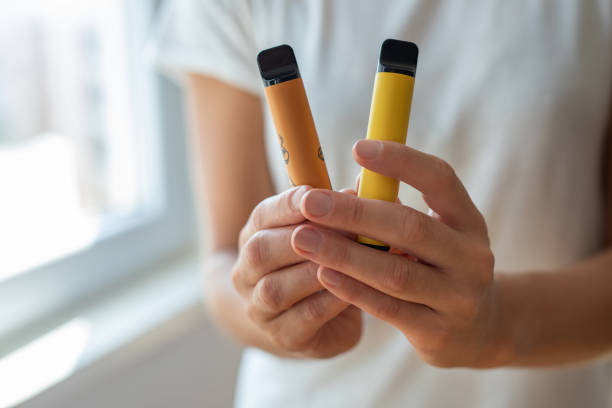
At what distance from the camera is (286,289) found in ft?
0.73

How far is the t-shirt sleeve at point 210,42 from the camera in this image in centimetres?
33

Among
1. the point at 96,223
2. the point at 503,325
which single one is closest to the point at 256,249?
the point at 503,325

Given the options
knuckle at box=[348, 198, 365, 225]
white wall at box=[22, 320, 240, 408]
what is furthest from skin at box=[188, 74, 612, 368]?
white wall at box=[22, 320, 240, 408]

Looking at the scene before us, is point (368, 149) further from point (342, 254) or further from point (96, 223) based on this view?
point (96, 223)

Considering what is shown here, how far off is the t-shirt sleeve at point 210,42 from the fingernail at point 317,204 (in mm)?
144

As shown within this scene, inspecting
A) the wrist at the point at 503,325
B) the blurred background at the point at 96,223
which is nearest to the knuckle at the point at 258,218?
the wrist at the point at 503,325

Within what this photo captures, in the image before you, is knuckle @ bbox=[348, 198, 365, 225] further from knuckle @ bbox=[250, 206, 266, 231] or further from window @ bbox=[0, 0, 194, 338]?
window @ bbox=[0, 0, 194, 338]

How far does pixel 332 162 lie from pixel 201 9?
198 millimetres

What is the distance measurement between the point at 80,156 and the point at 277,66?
16.4 inches

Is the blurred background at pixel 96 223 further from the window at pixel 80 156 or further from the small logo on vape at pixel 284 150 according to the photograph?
the small logo on vape at pixel 284 150

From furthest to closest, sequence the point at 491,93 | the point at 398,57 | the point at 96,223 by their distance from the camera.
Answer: the point at 96,223
the point at 491,93
the point at 398,57

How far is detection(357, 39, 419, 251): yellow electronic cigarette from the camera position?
17 centimetres

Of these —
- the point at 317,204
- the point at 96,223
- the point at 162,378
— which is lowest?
the point at 162,378

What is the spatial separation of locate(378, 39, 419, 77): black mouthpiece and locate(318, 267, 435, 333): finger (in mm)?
76
